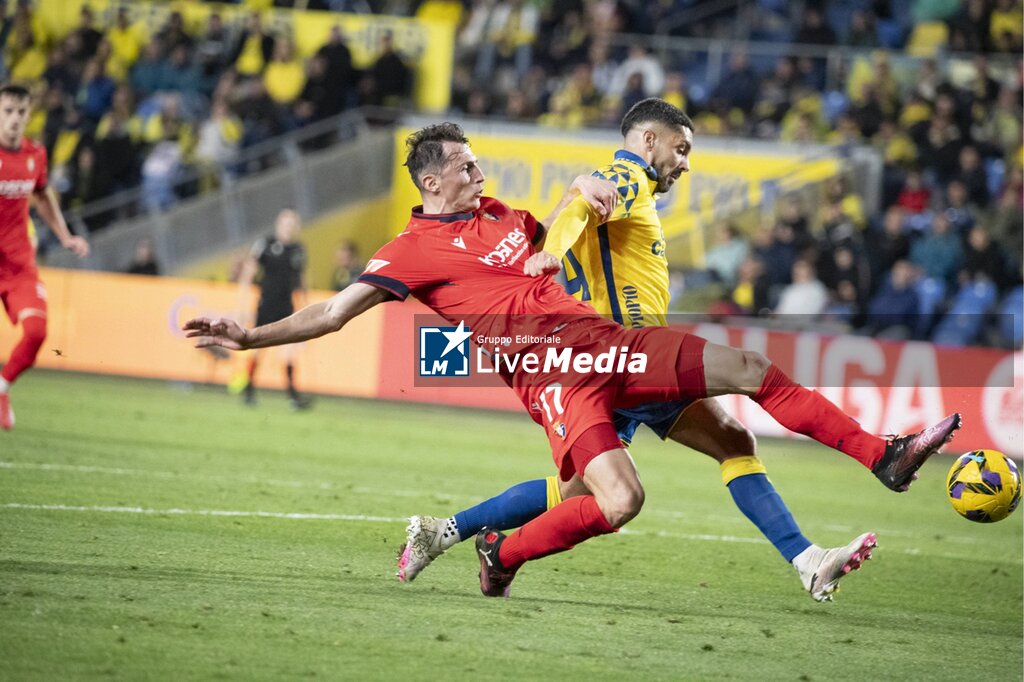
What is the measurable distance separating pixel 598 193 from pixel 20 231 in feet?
22.6

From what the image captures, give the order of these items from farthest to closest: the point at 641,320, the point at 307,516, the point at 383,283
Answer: the point at 307,516 < the point at 641,320 < the point at 383,283

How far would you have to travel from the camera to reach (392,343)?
17.0 m

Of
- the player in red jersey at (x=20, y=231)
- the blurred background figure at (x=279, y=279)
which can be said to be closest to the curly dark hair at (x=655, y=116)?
the player in red jersey at (x=20, y=231)

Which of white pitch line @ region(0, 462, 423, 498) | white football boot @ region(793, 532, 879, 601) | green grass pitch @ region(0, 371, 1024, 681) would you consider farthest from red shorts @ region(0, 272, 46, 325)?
white football boot @ region(793, 532, 879, 601)

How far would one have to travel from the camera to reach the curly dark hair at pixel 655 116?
258 inches

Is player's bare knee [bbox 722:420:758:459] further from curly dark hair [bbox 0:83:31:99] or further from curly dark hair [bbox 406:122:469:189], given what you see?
curly dark hair [bbox 0:83:31:99]

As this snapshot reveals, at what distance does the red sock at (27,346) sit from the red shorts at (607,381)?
6331 millimetres

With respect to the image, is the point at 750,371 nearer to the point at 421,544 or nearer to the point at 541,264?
the point at 541,264

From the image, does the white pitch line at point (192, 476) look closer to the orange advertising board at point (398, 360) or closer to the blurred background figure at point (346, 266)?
the orange advertising board at point (398, 360)

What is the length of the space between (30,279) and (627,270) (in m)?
6.44

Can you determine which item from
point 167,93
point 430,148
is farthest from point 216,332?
point 167,93

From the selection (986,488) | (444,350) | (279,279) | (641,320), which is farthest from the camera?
(279,279)

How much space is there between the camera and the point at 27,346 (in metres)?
11.0

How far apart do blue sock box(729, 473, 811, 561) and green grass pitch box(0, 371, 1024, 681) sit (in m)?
0.40
